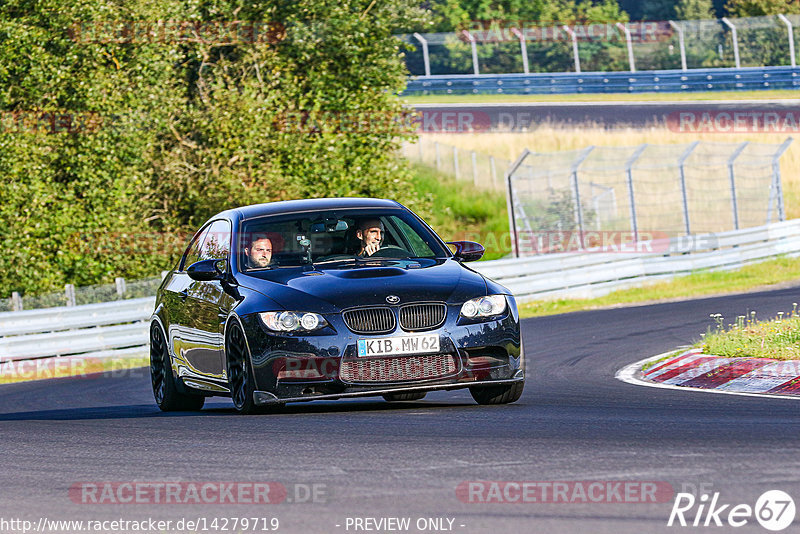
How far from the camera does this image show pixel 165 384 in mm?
11477

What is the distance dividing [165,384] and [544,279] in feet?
46.4

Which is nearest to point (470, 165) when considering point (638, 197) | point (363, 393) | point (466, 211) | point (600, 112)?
point (466, 211)

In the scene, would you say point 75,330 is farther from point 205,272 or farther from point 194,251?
point 205,272

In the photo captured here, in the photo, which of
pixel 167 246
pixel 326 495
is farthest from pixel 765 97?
pixel 326 495

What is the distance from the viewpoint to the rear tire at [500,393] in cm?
981

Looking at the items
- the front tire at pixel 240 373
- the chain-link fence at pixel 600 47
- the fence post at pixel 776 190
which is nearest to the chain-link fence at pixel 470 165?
the chain-link fence at pixel 600 47

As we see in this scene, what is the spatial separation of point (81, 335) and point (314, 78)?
11.2 m

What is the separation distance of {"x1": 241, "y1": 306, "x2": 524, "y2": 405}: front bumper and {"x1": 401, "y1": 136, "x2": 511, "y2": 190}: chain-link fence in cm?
3243

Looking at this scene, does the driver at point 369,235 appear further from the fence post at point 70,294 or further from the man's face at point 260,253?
the fence post at point 70,294

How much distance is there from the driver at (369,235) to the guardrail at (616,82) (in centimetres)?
3958

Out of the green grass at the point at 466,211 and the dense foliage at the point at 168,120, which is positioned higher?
the dense foliage at the point at 168,120

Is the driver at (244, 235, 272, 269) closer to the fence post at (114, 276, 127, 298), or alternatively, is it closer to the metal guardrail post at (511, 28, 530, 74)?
the fence post at (114, 276, 127, 298)

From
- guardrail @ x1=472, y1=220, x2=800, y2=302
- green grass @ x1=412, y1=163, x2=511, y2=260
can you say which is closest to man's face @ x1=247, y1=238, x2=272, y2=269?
guardrail @ x1=472, y1=220, x2=800, y2=302

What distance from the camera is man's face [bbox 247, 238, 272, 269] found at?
33.3 ft
